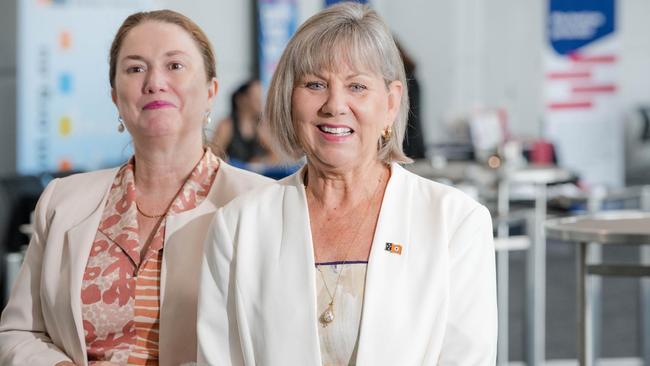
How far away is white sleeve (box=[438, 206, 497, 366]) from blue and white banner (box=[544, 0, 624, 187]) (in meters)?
9.23

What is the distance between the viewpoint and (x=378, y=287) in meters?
2.03

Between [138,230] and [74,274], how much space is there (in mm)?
165

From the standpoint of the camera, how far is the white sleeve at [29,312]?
2.34 m

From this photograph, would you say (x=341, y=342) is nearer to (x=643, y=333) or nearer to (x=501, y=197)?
(x=643, y=333)

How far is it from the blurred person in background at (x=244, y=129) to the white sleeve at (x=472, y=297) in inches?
243

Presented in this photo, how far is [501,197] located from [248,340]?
13.7 feet

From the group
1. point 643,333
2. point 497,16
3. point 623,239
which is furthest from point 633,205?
point 623,239

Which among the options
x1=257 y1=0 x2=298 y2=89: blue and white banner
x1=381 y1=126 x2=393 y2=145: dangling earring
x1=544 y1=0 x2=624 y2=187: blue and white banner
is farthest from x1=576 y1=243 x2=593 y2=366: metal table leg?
x1=544 y1=0 x2=624 y2=187: blue and white banner

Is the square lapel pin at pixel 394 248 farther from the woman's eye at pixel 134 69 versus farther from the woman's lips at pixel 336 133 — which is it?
the woman's eye at pixel 134 69

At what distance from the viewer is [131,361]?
224 cm

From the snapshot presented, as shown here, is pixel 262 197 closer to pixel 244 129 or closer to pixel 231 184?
pixel 231 184

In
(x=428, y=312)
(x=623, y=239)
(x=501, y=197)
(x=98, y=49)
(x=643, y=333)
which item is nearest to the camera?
(x=428, y=312)

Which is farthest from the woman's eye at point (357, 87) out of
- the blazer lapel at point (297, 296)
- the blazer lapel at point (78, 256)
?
the blazer lapel at point (78, 256)

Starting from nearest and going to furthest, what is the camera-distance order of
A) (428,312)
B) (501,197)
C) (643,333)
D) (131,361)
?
1. (428,312)
2. (131,361)
3. (643,333)
4. (501,197)
